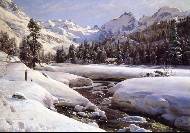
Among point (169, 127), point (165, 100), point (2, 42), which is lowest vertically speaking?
point (169, 127)

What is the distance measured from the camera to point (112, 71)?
94375 millimetres

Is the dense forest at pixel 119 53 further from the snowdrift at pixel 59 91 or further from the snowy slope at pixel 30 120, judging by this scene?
the snowy slope at pixel 30 120

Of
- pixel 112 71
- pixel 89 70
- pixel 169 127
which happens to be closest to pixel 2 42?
pixel 89 70

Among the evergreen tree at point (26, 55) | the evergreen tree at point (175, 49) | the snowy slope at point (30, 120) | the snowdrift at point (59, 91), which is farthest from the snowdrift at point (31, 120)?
the evergreen tree at point (175, 49)

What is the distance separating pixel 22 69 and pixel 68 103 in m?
18.5

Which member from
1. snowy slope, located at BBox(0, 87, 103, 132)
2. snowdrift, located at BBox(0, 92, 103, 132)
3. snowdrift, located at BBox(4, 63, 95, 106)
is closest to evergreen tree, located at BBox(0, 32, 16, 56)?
snowdrift, located at BBox(4, 63, 95, 106)

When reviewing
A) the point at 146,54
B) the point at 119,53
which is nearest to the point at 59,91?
the point at 146,54

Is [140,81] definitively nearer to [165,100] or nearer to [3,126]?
[165,100]

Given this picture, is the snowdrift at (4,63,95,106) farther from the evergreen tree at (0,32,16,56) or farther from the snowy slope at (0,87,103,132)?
the evergreen tree at (0,32,16,56)

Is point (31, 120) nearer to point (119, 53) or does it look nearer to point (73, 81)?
point (73, 81)

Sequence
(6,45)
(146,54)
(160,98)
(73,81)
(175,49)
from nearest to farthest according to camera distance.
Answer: (160,98) → (73,81) → (175,49) → (6,45) → (146,54)

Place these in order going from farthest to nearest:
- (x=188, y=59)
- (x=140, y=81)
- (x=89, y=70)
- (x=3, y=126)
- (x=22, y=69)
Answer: (x=188, y=59), (x=89, y=70), (x=22, y=69), (x=140, y=81), (x=3, y=126)

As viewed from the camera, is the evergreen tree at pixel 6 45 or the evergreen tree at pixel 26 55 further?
the evergreen tree at pixel 6 45

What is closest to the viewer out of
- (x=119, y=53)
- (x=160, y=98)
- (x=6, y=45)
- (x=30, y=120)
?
(x=30, y=120)
